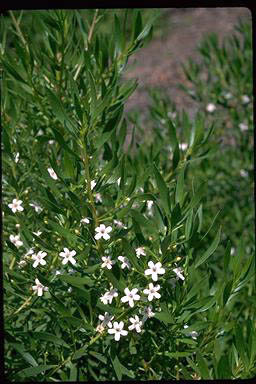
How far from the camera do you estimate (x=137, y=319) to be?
1154mm

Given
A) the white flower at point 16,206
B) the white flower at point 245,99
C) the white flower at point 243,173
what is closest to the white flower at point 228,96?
the white flower at point 245,99

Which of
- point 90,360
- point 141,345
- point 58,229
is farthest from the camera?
point 90,360

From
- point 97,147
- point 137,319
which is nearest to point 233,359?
point 137,319

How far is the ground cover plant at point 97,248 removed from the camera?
3.72ft

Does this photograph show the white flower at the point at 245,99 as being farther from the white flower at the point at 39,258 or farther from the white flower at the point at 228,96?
the white flower at the point at 39,258

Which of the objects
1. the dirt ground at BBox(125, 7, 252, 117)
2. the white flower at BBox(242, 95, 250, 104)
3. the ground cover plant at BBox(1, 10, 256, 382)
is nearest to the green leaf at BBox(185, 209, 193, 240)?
the ground cover plant at BBox(1, 10, 256, 382)

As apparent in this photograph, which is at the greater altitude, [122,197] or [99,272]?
[122,197]

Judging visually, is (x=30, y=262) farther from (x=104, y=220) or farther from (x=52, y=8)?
(x=52, y=8)

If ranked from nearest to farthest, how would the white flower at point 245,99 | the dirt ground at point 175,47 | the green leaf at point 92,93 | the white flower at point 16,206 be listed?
the green leaf at point 92,93 < the white flower at point 16,206 < the white flower at point 245,99 < the dirt ground at point 175,47

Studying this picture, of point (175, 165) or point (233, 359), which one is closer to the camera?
point (233, 359)

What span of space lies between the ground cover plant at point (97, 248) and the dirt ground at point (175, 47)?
2.91 m

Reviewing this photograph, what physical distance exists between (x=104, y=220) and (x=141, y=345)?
271mm

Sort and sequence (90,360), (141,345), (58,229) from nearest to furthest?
(58,229) → (141,345) → (90,360)

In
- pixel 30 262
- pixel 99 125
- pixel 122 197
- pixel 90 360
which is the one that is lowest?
pixel 90 360
